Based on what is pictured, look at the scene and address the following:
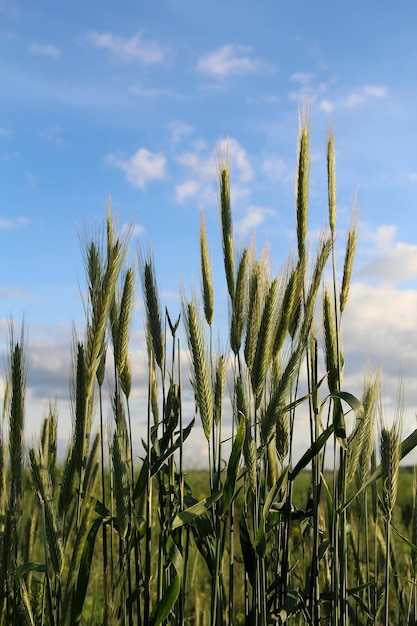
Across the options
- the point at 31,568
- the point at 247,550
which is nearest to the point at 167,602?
the point at 247,550

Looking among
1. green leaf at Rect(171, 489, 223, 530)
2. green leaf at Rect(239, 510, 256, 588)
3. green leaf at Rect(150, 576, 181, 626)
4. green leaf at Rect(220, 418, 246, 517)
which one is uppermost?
green leaf at Rect(220, 418, 246, 517)

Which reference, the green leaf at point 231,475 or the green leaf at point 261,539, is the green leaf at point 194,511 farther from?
the green leaf at point 261,539

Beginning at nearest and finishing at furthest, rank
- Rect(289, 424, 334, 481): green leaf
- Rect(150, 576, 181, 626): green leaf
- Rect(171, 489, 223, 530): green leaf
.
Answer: Rect(150, 576, 181, 626): green leaf < Rect(171, 489, 223, 530): green leaf < Rect(289, 424, 334, 481): green leaf

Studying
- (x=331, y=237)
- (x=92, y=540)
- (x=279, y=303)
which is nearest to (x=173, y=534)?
(x=92, y=540)

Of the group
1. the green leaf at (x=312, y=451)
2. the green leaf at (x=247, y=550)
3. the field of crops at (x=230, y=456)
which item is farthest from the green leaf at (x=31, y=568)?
the green leaf at (x=312, y=451)

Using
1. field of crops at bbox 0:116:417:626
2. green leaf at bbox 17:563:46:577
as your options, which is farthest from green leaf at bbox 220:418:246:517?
green leaf at bbox 17:563:46:577

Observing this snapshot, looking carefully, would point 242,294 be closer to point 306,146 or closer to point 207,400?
point 207,400

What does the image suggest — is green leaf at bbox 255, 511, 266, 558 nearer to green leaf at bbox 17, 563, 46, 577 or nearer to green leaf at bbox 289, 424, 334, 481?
green leaf at bbox 289, 424, 334, 481

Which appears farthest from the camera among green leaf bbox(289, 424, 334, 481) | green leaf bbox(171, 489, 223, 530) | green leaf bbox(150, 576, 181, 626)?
green leaf bbox(289, 424, 334, 481)

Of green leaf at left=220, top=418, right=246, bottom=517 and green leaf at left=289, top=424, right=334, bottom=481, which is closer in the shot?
green leaf at left=220, top=418, right=246, bottom=517

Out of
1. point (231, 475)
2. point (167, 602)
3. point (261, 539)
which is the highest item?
point (231, 475)

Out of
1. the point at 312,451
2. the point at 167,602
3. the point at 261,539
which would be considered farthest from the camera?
the point at 312,451

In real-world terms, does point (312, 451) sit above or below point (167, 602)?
above

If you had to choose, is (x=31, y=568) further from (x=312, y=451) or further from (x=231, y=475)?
(x=312, y=451)
